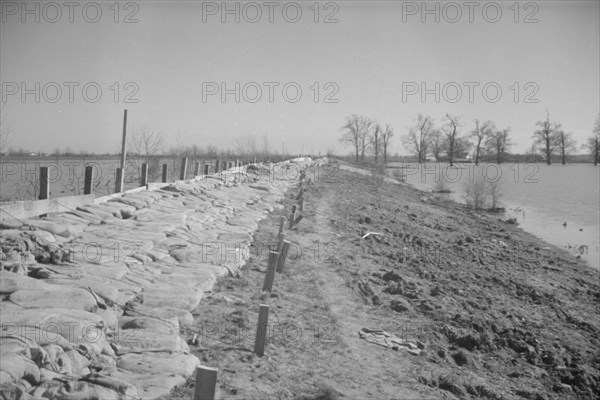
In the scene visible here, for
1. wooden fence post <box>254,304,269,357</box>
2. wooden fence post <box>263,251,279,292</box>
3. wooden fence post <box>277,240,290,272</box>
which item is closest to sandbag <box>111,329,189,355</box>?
wooden fence post <box>254,304,269,357</box>

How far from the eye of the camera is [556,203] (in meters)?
30.7

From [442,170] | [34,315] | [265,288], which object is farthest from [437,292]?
[442,170]

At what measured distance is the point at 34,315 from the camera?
159 inches

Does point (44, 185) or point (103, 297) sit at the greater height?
point (44, 185)

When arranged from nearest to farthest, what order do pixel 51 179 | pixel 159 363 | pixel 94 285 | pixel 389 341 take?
pixel 159 363, pixel 94 285, pixel 389 341, pixel 51 179

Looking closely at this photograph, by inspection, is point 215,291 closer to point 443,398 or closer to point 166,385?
point 166,385

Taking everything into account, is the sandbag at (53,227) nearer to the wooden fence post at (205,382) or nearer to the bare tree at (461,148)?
the wooden fence post at (205,382)

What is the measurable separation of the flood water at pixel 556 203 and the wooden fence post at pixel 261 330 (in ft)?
44.4

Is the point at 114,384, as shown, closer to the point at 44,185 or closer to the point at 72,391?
the point at 72,391

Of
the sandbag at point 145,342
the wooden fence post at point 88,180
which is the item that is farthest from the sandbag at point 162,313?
the wooden fence post at point 88,180

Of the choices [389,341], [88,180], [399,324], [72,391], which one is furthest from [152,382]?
[88,180]

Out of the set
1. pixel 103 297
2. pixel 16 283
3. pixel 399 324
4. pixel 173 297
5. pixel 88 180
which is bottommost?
pixel 399 324

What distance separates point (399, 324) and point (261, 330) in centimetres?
277

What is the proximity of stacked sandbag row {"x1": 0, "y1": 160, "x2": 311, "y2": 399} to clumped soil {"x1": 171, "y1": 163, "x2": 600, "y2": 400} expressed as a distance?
0.35 metres
